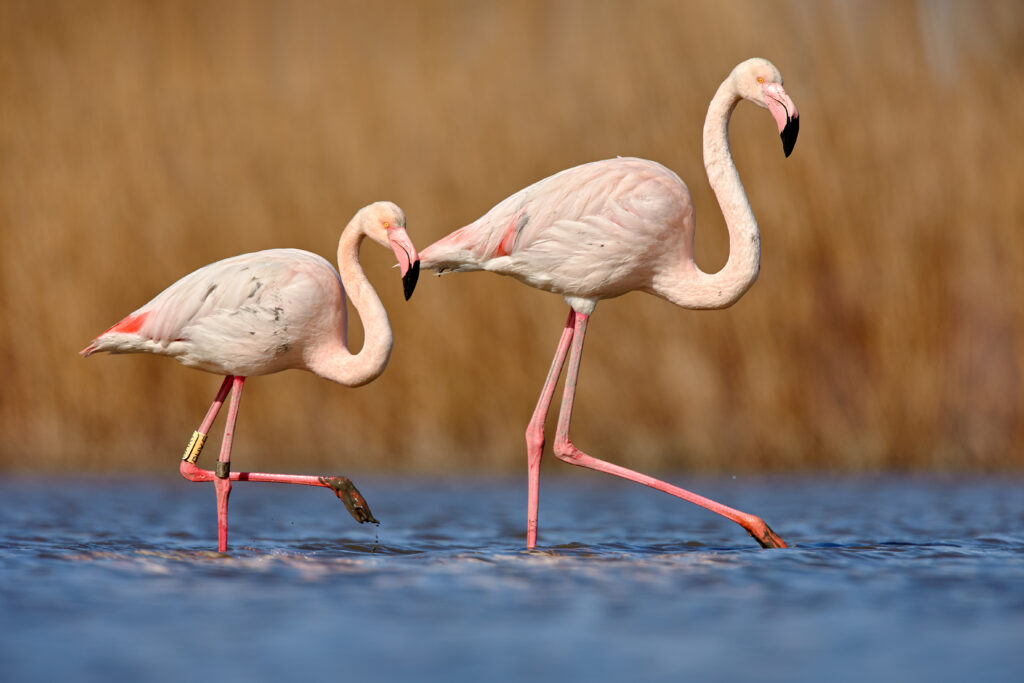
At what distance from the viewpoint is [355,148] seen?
940cm

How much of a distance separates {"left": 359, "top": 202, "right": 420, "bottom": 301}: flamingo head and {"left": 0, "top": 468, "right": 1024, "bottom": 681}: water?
1.22 m

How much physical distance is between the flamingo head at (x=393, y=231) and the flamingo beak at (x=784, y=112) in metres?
1.58

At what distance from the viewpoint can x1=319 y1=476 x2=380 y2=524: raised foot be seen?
6.22 metres

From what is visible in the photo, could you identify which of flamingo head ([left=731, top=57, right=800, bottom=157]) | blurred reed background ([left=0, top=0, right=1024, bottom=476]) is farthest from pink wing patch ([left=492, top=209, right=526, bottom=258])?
blurred reed background ([left=0, top=0, right=1024, bottom=476])

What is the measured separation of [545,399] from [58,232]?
14.1ft

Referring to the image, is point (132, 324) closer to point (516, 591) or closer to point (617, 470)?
point (617, 470)

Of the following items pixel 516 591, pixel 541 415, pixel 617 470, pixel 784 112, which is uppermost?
pixel 784 112

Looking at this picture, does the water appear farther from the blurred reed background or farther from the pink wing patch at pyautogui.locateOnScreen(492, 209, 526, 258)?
the pink wing patch at pyautogui.locateOnScreen(492, 209, 526, 258)

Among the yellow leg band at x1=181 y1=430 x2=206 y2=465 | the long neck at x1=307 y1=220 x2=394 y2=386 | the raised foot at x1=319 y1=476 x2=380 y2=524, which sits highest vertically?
the long neck at x1=307 y1=220 x2=394 y2=386

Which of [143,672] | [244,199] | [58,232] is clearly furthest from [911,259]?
[143,672]

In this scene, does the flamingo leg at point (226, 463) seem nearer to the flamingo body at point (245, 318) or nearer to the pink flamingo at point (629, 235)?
the flamingo body at point (245, 318)

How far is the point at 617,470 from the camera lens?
6.34m

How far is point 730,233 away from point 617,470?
117 centimetres

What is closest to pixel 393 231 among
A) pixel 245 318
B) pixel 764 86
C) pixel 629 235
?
pixel 245 318
